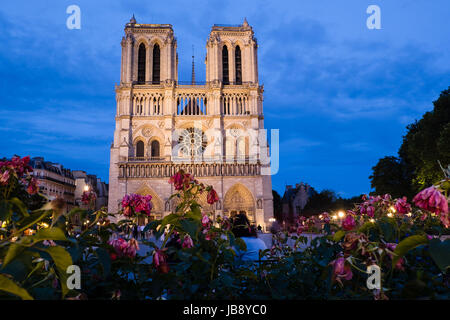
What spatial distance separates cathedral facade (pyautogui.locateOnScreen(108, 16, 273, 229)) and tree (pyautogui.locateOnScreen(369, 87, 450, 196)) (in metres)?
11.2

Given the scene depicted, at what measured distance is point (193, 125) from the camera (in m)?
34.1

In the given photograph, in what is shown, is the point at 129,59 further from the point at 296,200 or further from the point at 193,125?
the point at 296,200

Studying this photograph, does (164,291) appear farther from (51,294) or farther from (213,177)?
(213,177)

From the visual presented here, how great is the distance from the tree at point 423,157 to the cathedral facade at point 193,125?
11.2m

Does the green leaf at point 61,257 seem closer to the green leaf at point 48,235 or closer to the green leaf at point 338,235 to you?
the green leaf at point 48,235

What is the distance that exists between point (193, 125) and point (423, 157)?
2103 centimetres

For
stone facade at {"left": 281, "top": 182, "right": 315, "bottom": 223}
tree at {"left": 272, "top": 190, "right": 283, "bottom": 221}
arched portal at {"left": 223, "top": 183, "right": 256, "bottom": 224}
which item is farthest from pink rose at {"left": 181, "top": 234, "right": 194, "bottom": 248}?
tree at {"left": 272, "top": 190, "right": 283, "bottom": 221}

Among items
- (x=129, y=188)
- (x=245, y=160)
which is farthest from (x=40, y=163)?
(x=245, y=160)

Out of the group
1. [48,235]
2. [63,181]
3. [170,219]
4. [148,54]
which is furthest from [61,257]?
[63,181]

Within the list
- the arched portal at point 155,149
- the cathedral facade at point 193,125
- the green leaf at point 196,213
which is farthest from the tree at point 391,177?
the green leaf at point 196,213

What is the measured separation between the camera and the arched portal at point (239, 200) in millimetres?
31828

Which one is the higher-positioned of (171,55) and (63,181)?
(171,55)

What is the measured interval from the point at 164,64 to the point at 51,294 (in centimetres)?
3473

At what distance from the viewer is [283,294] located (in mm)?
1454
